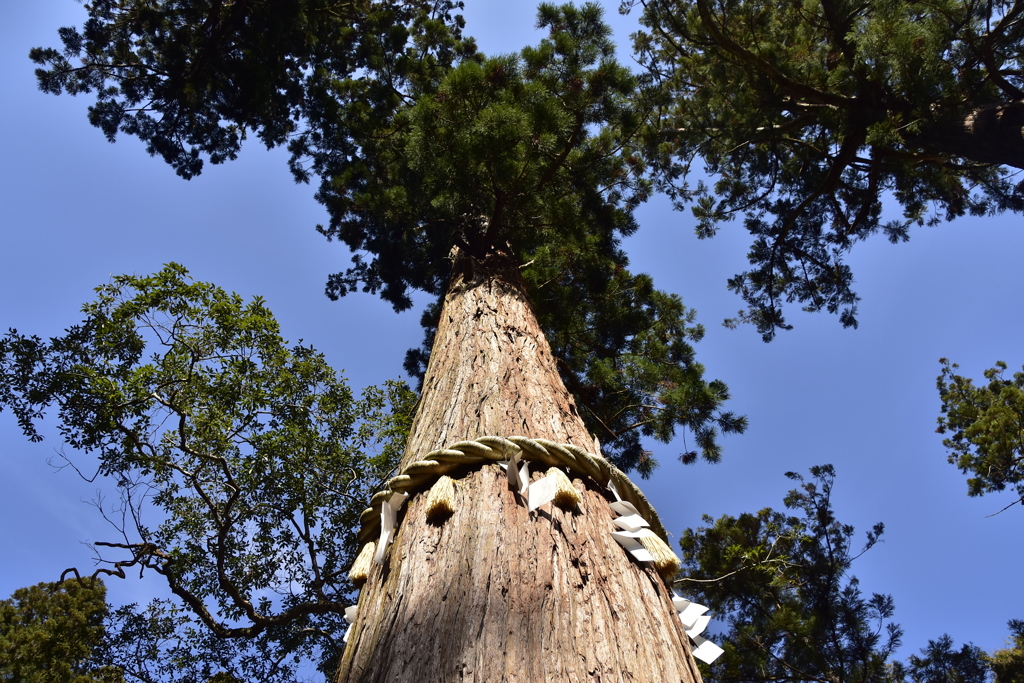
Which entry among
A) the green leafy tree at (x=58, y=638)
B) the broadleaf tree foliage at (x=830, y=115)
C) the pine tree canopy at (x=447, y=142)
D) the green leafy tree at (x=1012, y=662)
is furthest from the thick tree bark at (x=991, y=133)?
the green leafy tree at (x=58, y=638)

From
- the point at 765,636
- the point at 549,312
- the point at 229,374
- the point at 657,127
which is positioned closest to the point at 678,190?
the point at 657,127

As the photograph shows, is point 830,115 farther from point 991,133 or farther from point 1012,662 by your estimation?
point 1012,662

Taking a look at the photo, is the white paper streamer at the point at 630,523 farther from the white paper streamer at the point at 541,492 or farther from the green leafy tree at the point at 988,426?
the green leafy tree at the point at 988,426

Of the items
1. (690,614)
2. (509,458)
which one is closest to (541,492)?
(509,458)

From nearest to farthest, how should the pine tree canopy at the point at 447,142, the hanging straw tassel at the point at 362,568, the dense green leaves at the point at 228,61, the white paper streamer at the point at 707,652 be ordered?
the white paper streamer at the point at 707,652 < the hanging straw tassel at the point at 362,568 < the pine tree canopy at the point at 447,142 < the dense green leaves at the point at 228,61

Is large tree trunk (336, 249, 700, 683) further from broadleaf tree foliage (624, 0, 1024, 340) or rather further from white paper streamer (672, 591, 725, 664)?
broadleaf tree foliage (624, 0, 1024, 340)

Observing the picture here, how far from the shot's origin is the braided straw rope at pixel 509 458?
1767 mm

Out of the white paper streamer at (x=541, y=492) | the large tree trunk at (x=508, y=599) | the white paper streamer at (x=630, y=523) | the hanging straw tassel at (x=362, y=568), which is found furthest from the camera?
the hanging straw tassel at (x=362, y=568)

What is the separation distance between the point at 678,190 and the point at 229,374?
5854 millimetres

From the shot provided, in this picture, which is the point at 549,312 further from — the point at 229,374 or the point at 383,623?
the point at 383,623

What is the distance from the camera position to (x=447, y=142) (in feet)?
15.1

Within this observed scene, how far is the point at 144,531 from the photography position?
18.3ft

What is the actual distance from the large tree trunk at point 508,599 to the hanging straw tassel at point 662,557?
33 millimetres

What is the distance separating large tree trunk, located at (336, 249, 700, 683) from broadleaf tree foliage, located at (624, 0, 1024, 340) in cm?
498
